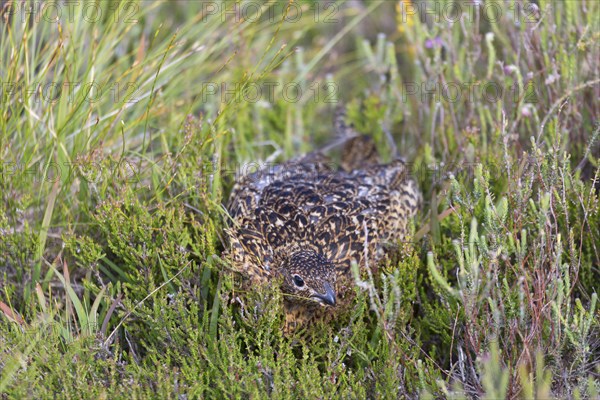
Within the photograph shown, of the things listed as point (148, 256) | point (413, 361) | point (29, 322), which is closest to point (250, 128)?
point (148, 256)

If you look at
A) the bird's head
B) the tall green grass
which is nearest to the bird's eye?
the bird's head

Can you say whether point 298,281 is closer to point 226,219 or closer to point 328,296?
point 328,296

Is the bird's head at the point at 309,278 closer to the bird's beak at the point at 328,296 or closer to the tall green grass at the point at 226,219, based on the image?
the bird's beak at the point at 328,296

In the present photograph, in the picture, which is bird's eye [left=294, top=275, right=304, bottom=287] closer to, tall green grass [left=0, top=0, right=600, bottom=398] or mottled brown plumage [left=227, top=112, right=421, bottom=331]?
mottled brown plumage [left=227, top=112, right=421, bottom=331]

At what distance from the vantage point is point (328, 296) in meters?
2.80

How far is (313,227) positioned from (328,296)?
1.48 ft

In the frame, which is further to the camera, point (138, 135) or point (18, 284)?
point (138, 135)

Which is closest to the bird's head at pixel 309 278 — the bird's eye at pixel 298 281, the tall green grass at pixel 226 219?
the bird's eye at pixel 298 281

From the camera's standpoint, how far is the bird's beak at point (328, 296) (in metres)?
2.79

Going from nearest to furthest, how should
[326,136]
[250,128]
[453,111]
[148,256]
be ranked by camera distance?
[148,256] < [453,111] < [250,128] < [326,136]

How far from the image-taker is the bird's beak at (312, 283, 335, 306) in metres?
2.79

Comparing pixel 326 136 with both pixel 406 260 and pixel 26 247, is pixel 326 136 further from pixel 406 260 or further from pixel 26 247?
pixel 26 247

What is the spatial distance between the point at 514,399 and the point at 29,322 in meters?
2.04

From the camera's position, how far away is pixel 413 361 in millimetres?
2654
